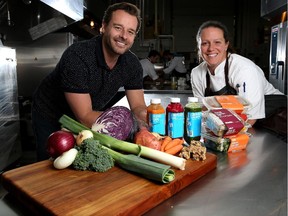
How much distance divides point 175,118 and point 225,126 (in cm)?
22

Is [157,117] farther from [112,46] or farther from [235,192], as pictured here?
[112,46]

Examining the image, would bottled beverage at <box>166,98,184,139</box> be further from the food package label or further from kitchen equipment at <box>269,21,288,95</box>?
kitchen equipment at <box>269,21,288,95</box>

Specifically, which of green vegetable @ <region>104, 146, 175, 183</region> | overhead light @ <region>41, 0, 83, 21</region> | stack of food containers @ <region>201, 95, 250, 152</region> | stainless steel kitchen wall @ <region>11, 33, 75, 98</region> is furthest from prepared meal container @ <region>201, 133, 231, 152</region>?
stainless steel kitchen wall @ <region>11, 33, 75, 98</region>

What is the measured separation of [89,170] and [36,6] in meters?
3.66

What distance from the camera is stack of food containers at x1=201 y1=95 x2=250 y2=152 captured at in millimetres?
1297

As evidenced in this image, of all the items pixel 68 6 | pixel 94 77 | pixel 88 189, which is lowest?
pixel 88 189

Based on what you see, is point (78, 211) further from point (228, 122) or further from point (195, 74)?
point (195, 74)

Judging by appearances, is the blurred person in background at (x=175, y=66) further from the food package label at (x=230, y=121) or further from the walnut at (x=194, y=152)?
the walnut at (x=194, y=152)

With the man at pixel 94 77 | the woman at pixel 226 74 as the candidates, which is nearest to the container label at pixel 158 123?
the man at pixel 94 77

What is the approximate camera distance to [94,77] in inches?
68.4

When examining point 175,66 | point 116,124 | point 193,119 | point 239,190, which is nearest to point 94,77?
point 116,124

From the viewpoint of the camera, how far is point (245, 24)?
994cm

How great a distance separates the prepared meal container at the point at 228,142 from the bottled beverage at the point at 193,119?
2.9 inches

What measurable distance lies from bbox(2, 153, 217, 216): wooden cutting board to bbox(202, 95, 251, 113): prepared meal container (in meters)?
0.48
